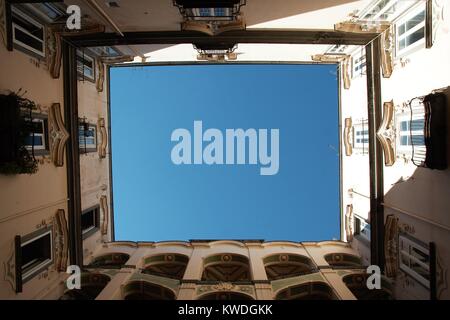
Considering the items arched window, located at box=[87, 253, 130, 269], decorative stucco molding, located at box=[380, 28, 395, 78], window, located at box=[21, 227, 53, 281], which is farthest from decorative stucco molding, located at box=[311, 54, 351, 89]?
window, located at box=[21, 227, 53, 281]

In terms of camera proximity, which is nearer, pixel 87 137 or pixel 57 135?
pixel 57 135

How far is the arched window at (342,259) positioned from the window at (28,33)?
47.7 ft

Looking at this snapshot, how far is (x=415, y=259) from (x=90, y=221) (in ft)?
46.3

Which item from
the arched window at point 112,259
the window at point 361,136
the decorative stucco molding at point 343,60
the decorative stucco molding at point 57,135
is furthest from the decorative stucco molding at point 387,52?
the arched window at point 112,259

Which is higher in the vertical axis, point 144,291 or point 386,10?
point 386,10

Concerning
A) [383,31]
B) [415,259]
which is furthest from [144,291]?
[383,31]

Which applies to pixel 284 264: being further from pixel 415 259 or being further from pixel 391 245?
pixel 415 259

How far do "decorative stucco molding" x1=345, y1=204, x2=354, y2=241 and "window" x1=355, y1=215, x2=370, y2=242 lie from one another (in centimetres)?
43

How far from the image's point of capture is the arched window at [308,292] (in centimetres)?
1418

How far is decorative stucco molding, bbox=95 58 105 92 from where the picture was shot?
19014mm

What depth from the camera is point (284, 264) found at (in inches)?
679

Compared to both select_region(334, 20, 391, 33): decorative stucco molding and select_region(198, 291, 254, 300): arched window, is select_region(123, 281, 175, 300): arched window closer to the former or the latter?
select_region(198, 291, 254, 300): arched window

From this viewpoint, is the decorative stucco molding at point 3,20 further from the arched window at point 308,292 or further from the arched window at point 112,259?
the arched window at point 308,292
